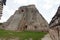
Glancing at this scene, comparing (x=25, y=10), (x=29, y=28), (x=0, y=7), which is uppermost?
(x=0, y=7)

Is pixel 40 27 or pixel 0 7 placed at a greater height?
pixel 0 7

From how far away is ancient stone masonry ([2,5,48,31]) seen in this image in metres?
49.3

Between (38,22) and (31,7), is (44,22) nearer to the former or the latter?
(38,22)

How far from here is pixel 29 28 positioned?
1921 inches

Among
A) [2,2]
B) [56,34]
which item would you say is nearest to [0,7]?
[2,2]

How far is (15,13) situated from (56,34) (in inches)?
1012

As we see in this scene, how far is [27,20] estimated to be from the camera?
169ft

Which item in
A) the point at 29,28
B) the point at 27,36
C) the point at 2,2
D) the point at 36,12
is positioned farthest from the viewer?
the point at 36,12

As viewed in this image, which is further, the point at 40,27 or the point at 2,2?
the point at 40,27

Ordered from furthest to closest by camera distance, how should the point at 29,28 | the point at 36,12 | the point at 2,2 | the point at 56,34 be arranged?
the point at 36,12 < the point at 29,28 < the point at 56,34 < the point at 2,2

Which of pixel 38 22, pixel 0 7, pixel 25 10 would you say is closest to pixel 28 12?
pixel 25 10

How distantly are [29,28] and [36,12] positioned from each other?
6.01 m

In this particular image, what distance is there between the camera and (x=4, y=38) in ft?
102

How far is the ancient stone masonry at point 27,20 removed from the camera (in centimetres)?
4934
